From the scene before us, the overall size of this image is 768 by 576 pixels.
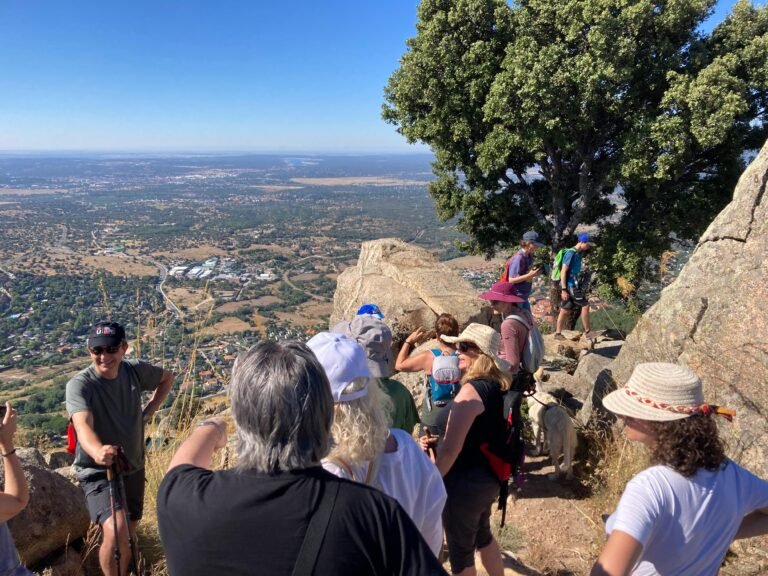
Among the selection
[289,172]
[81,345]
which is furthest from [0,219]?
[289,172]

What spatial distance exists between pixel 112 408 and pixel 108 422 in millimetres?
90

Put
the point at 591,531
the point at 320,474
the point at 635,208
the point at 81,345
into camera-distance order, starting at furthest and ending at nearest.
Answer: the point at 81,345 → the point at 635,208 → the point at 591,531 → the point at 320,474

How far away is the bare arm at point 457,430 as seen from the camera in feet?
8.40

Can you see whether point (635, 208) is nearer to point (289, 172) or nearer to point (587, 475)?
point (587, 475)

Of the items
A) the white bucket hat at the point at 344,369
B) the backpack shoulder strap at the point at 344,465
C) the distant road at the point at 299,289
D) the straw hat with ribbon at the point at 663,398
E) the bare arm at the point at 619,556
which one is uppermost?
the white bucket hat at the point at 344,369

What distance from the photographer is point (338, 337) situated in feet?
6.33

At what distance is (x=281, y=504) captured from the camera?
1.33 metres

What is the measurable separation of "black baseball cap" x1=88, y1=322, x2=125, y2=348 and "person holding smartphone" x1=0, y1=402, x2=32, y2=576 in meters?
1.02

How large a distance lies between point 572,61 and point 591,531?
7.34m

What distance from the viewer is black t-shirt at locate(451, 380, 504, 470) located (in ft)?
8.83

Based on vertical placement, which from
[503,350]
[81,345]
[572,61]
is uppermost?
[572,61]

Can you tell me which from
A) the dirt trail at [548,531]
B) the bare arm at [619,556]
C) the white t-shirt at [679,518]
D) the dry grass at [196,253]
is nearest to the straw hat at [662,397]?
the white t-shirt at [679,518]

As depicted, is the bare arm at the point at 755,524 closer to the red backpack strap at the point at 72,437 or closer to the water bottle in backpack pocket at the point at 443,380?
the water bottle in backpack pocket at the point at 443,380

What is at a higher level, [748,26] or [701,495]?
[748,26]
